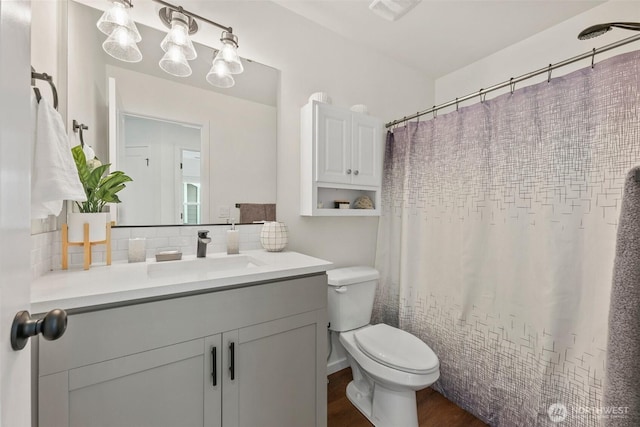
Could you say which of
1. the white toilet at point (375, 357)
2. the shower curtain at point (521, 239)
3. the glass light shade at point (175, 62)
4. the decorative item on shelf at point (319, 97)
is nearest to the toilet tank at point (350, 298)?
the white toilet at point (375, 357)

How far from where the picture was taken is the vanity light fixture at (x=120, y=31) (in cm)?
116

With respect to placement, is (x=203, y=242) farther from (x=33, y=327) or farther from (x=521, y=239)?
(x=521, y=239)

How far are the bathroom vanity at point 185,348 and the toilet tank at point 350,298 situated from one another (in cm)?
41

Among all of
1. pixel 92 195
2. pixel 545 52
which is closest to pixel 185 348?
pixel 92 195

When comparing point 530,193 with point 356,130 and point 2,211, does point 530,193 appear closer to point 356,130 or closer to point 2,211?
point 356,130

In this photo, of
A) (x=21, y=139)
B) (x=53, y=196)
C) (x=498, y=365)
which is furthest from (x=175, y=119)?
(x=498, y=365)

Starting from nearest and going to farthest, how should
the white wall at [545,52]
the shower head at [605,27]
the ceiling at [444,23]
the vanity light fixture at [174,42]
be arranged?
the shower head at [605,27] < the vanity light fixture at [174,42] < the white wall at [545,52] < the ceiling at [444,23]

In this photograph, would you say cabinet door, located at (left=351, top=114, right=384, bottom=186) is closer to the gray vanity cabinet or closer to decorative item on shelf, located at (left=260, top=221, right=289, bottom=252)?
decorative item on shelf, located at (left=260, top=221, right=289, bottom=252)

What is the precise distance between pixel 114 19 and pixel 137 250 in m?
1.03

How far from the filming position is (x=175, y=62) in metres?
1.33

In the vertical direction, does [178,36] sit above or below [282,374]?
above

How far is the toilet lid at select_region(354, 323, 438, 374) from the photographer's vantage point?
4.31ft

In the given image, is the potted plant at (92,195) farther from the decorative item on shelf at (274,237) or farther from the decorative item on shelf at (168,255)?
the decorative item on shelf at (274,237)

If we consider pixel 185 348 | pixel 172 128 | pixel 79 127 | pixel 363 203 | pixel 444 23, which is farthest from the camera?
pixel 363 203
